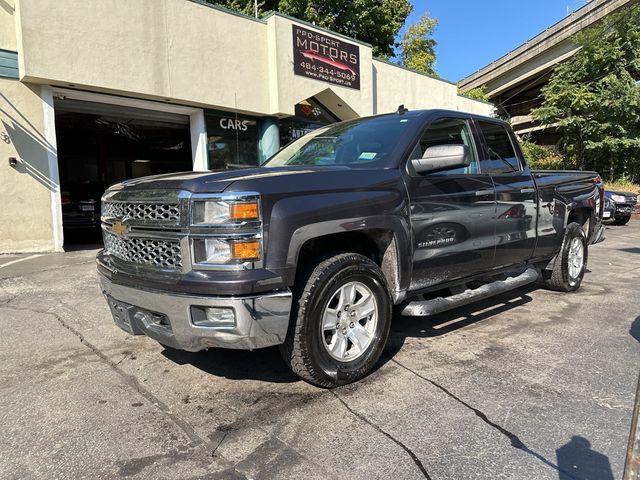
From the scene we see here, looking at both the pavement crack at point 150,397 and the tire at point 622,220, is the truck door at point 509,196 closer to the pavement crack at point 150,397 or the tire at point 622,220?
the pavement crack at point 150,397

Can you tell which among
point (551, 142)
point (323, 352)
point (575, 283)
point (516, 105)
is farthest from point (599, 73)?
point (323, 352)

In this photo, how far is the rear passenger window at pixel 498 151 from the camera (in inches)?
191

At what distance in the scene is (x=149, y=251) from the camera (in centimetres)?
322

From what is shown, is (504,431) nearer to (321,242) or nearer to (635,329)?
(321,242)

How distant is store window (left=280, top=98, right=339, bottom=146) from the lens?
1431cm

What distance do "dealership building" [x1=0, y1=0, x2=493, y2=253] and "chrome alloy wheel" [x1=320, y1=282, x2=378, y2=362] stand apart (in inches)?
136

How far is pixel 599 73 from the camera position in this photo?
23891mm

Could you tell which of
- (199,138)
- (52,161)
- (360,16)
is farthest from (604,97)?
(52,161)

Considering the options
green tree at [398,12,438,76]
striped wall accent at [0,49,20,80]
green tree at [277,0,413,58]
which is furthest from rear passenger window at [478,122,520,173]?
green tree at [398,12,438,76]

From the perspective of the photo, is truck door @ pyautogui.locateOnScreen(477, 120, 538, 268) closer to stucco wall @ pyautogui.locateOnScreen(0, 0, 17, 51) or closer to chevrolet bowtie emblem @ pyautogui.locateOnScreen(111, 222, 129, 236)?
chevrolet bowtie emblem @ pyautogui.locateOnScreen(111, 222, 129, 236)

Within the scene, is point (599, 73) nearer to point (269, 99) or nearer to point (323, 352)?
point (269, 99)

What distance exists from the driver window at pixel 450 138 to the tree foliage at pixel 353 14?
2120cm

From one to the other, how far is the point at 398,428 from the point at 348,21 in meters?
25.3

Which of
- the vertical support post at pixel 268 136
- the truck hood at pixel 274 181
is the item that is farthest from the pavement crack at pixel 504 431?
the vertical support post at pixel 268 136
